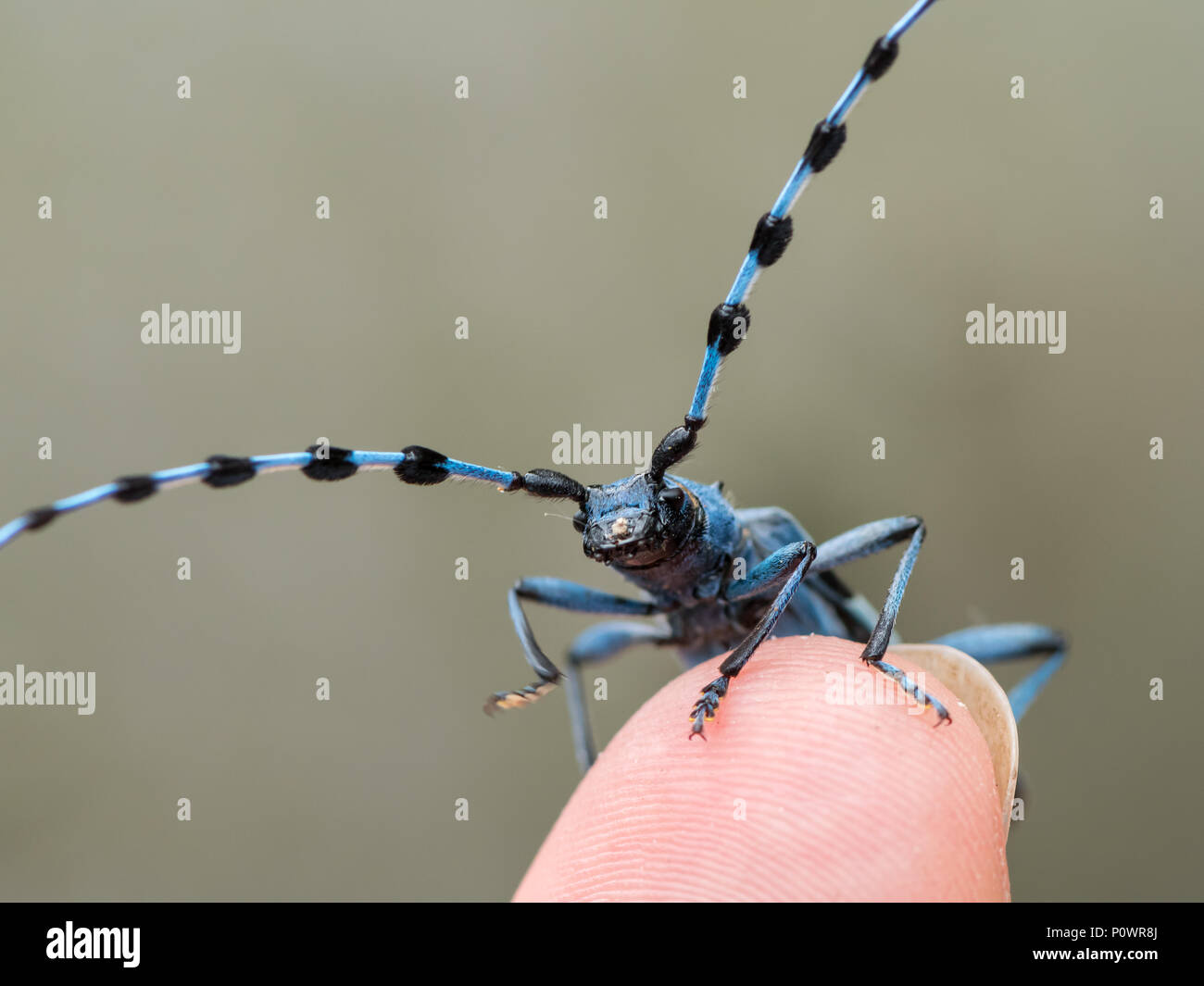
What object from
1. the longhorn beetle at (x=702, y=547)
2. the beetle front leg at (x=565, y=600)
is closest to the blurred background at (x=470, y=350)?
the longhorn beetle at (x=702, y=547)

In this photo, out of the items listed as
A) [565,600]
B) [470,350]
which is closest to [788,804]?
[565,600]

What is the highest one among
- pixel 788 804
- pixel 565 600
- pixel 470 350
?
pixel 470 350

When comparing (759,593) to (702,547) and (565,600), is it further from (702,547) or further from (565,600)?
(565,600)

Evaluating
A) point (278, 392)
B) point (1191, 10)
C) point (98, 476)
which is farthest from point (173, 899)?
point (1191, 10)

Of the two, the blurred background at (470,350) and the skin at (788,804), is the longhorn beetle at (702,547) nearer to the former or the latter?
the skin at (788,804)
